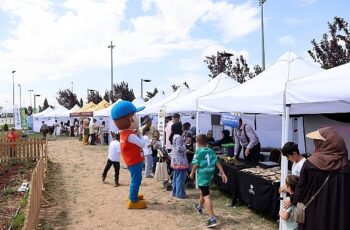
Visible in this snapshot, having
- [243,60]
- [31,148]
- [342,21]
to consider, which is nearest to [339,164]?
[31,148]

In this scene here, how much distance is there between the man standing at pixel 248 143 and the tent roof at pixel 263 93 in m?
1.15

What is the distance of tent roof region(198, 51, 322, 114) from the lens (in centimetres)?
610

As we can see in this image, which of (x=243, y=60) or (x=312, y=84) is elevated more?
(x=243, y=60)

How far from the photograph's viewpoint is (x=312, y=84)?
5055mm

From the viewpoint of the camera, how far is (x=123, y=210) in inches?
310

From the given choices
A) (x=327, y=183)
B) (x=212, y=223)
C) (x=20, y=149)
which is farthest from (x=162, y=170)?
(x=20, y=149)

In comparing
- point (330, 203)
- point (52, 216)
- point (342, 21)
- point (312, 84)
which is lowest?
point (52, 216)

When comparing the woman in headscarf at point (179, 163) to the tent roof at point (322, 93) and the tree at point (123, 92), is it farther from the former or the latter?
the tree at point (123, 92)

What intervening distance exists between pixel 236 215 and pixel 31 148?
10.9 m

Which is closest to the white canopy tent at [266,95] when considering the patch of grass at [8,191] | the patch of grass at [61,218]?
the patch of grass at [61,218]

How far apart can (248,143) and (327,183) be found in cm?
579

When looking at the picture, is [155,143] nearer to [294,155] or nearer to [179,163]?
[179,163]

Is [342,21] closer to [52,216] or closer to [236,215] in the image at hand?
[236,215]

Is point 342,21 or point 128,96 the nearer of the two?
point 342,21
